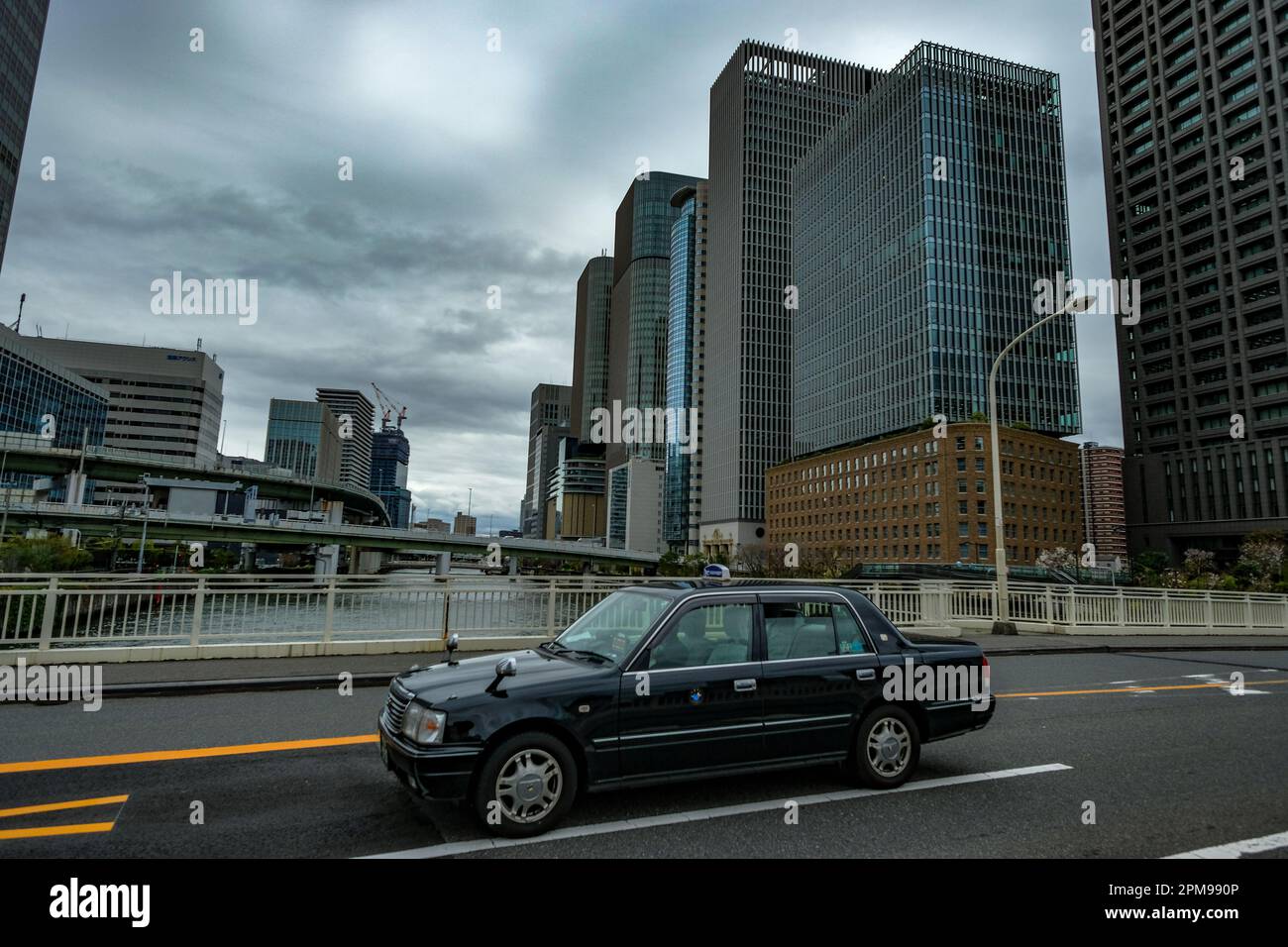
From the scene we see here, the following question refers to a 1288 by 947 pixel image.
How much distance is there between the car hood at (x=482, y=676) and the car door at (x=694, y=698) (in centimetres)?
34

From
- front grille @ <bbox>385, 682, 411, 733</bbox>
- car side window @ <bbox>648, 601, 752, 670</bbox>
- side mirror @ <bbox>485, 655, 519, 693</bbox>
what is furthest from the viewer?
car side window @ <bbox>648, 601, 752, 670</bbox>

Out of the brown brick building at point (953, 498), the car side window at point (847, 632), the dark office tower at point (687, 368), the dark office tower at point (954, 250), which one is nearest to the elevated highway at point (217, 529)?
the brown brick building at point (953, 498)

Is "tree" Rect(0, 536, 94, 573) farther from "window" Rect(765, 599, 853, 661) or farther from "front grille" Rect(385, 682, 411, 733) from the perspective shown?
"window" Rect(765, 599, 853, 661)

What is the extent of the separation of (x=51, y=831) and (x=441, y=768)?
258 cm

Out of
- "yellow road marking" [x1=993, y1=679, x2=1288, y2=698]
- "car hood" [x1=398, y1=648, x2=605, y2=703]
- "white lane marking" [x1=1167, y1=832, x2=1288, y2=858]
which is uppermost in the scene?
"car hood" [x1=398, y1=648, x2=605, y2=703]

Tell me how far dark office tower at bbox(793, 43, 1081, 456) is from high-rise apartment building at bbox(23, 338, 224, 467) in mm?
129268

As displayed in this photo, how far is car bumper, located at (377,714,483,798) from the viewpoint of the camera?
4.19m

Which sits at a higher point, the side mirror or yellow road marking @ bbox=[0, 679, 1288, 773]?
the side mirror

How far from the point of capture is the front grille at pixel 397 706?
4617 mm

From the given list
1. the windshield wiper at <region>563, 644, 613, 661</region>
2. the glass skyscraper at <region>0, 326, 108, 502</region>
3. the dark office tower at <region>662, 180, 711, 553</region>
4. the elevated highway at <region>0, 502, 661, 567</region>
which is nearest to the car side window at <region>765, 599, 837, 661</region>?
the windshield wiper at <region>563, 644, 613, 661</region>

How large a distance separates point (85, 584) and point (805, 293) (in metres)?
137
